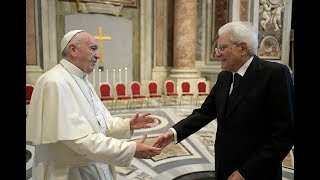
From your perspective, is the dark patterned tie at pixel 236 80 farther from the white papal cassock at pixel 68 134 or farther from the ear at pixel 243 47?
the white papal cassock at pixel 68 134

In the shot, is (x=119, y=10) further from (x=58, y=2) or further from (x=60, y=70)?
(x=60, y=70)

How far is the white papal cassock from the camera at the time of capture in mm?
2016

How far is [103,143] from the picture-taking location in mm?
2021

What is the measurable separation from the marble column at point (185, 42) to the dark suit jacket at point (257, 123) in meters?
9.62

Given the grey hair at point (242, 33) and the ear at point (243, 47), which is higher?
the grey hair at point (242, 33)

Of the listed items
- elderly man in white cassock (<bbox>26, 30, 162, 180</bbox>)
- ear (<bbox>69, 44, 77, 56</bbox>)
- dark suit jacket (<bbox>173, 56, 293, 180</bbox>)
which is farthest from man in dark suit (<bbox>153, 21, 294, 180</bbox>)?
ear (<bbox>69, 44, 77, 56</bbox>)

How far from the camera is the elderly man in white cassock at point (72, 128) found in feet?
6.64

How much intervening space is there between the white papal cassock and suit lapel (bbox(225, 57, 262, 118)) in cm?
82

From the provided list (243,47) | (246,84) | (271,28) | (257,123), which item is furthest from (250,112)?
(271,28)

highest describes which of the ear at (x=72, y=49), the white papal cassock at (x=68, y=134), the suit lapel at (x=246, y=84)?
the ear at (x=72, y=49)

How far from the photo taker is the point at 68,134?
1.99 m

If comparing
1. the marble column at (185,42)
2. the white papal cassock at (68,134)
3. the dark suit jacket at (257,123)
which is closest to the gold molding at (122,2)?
the marble column at (185,42)

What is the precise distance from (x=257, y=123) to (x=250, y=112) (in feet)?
0.32

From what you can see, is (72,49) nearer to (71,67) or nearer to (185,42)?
(71,67)
